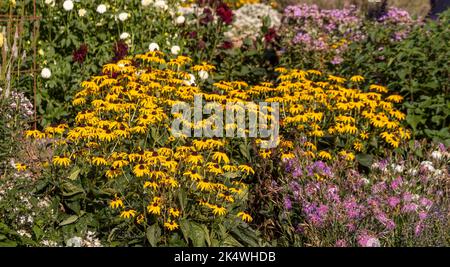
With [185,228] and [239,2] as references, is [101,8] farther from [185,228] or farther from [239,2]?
[239,2]

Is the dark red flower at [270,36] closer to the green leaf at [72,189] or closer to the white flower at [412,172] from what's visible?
the white flower at [412,172]

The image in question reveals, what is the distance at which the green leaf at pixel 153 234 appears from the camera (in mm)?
5223

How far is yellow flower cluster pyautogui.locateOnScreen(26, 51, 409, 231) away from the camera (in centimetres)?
540

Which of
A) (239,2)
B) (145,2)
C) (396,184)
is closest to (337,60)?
(145,2)

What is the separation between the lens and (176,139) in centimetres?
630

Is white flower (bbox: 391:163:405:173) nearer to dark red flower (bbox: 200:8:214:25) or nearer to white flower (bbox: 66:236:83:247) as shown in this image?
white flower (bbox: 66:236:83:247)

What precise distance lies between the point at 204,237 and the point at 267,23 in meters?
4.67

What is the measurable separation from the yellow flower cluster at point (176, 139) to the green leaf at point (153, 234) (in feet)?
0.24

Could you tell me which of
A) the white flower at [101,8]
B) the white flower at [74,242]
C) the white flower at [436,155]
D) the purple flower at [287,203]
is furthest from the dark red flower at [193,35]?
the white flower at [74,242]

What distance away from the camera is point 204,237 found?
5395 millimetres

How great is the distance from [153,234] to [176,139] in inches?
48.6

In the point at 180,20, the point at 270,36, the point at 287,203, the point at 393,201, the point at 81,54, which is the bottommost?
the point at 287,203

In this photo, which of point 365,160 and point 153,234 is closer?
point 153,234

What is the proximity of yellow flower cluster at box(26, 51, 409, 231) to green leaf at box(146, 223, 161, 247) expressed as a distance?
0.07m
